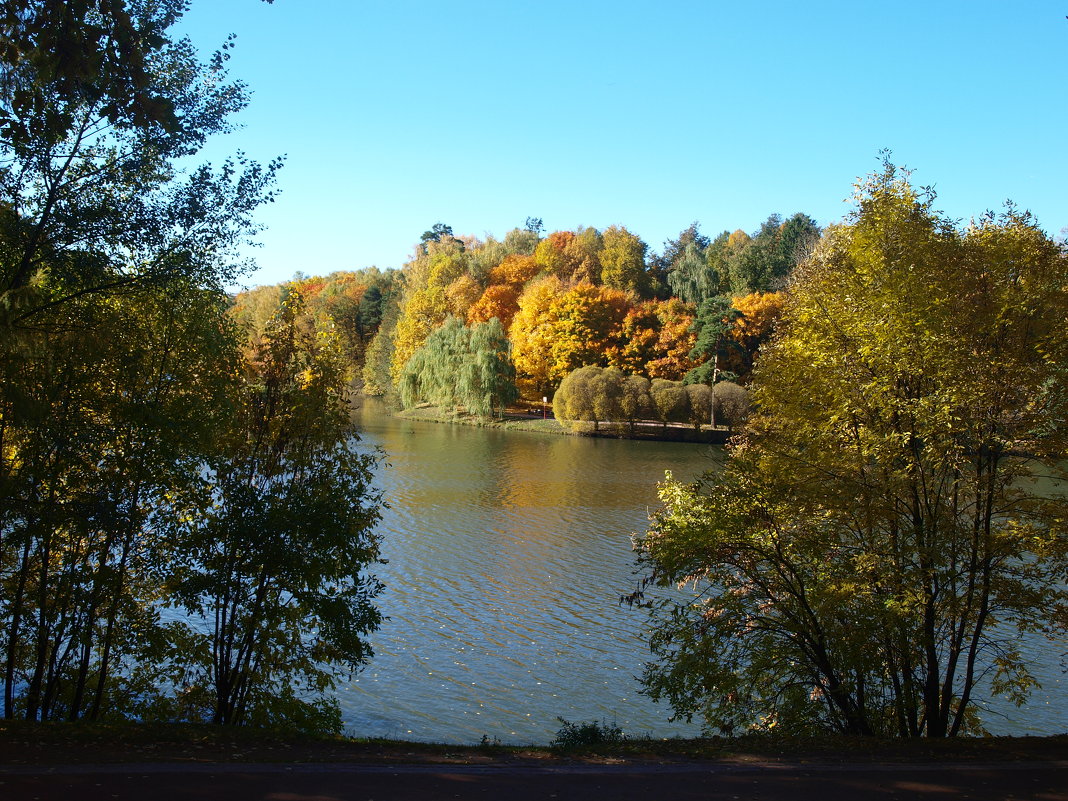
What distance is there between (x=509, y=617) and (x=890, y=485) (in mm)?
10004

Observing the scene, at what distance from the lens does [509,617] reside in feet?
60.3

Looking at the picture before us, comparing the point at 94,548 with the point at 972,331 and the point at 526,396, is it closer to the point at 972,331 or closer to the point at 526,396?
the point at 972,331

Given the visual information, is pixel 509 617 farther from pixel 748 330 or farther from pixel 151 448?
pixel 748 330

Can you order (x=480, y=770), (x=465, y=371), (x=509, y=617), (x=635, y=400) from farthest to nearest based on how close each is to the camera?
1. (x=465, y=371)
2. (x=635, y=400)
3. (x=509, y=617)
4. (x=480, y=770)

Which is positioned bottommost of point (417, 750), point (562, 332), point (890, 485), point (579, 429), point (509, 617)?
point (509, 617)

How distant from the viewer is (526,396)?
66.3 metres

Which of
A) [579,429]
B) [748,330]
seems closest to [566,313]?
[579,429]

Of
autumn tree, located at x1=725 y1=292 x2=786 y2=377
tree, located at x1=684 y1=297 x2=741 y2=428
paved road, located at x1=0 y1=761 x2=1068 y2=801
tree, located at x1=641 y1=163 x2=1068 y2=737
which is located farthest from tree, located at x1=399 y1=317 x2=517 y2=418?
paved road, located at x1=0 y1=761 x2=1068 y2=801

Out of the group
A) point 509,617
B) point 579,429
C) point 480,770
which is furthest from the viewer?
point 579,429

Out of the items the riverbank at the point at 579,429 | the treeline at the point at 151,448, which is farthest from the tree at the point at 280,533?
the riverbank at the point at 579,429

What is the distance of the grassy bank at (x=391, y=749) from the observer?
7684 millimetres

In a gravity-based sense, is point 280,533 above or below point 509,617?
above

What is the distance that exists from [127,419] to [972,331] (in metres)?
10.6

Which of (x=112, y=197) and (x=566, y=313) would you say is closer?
(x=112, y=197)
